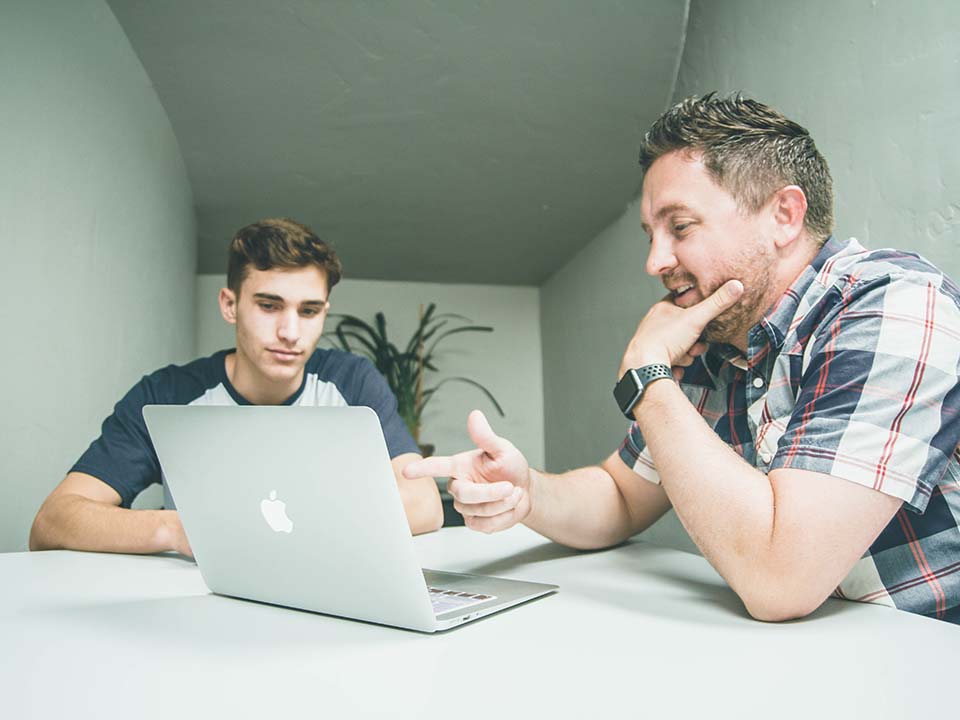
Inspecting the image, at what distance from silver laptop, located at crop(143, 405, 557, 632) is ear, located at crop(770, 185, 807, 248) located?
0.73 meters

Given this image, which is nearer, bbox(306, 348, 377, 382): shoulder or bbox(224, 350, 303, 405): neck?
bbox(224, 350, 303, 405): neck

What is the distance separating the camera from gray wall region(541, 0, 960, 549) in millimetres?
1579

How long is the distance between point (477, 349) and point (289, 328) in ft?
8.18

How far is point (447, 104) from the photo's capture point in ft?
9.66

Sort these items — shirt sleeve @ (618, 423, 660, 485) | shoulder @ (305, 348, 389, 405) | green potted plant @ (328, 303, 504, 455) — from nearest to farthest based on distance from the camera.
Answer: shirt sleeve @ (618, 423, 660, 485) → shoulder @ (305, 348, 389, 405) → green potted plant @ (328, 303, 504, 455)

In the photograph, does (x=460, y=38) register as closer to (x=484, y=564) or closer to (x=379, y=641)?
(x=484, y=564)

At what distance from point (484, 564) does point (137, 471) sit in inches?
37.6

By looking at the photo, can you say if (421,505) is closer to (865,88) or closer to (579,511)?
(579,511)

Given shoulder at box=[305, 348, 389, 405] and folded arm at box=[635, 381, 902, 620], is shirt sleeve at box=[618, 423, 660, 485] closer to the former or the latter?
folded arm at box=[635, 381, 902, 620]

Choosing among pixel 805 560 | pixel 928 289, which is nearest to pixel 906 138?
pixel 928 289

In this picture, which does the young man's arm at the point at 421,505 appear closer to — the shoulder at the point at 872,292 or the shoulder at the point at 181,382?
the shoulder at the point at 181,382

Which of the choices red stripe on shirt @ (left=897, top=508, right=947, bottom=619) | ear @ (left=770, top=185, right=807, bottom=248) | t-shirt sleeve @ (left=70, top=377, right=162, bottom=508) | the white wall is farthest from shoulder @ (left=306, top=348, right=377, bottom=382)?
the white wall

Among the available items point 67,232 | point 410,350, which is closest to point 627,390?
point 67,232

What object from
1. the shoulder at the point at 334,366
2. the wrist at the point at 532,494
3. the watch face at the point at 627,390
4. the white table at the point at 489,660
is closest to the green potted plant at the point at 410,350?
the shoulder at the point at 334,366
